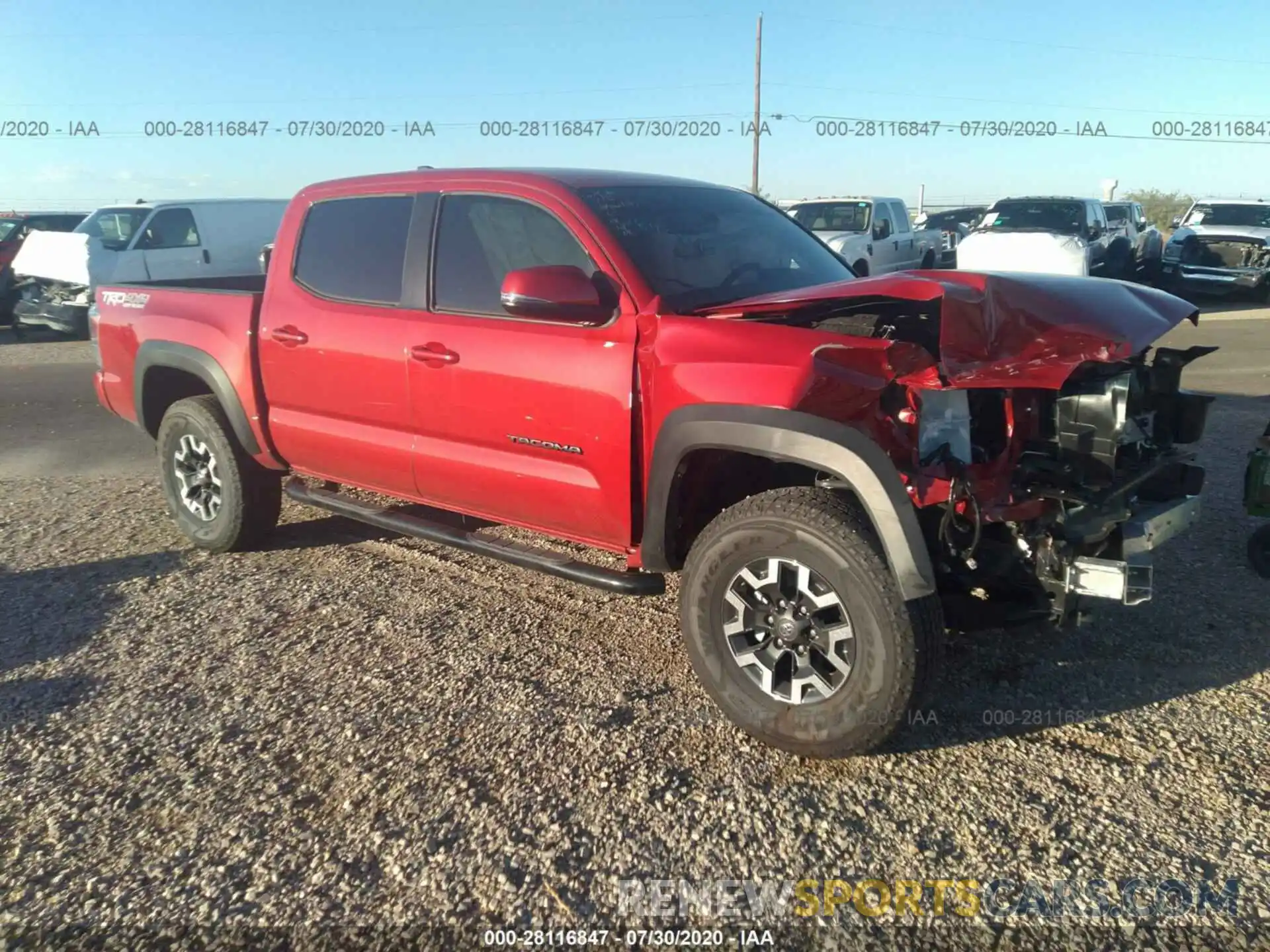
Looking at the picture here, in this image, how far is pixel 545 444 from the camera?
3.68 m

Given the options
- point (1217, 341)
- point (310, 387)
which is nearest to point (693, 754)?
point (310, 387)

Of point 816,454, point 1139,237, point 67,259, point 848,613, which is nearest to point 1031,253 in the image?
point 1139,237

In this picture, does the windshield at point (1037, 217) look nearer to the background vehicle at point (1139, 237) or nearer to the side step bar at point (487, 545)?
the background vehicle at point (1139, 237)

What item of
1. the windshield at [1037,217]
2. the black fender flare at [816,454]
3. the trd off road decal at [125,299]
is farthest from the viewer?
the windshield at [1037,217]

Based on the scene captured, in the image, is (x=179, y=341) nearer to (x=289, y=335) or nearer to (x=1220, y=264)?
(x=289, y=335)

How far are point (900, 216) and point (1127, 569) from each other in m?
15.1

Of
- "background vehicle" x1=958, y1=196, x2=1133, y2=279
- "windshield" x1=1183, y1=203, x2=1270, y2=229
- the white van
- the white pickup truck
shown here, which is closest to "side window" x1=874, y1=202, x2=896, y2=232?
the white pickup truck

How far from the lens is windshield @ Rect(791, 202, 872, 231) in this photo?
15.7 m

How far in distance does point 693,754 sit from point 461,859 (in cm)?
85

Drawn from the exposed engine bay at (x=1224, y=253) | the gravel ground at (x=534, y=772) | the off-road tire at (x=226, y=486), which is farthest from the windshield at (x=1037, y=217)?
the off-road tire at (x=226, y=486)

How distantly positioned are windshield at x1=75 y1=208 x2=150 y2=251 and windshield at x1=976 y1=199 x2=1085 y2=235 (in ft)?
42.6

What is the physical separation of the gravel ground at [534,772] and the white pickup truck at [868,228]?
11255mm

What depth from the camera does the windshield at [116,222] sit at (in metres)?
14.5

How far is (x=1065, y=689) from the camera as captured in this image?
11.6 feet
